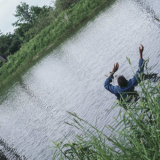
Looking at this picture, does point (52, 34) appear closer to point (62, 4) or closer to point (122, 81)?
point (62, 4)

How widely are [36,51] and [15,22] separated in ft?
120

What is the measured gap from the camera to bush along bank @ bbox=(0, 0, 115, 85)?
40750 mm

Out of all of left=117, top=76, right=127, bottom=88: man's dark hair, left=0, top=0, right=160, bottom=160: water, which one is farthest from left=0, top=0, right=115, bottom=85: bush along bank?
left=117, top=76, right=127, bottom=88: man's dark hair

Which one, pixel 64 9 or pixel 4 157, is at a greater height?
pixel 64 9

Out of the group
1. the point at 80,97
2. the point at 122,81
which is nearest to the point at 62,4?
the point at 80,97

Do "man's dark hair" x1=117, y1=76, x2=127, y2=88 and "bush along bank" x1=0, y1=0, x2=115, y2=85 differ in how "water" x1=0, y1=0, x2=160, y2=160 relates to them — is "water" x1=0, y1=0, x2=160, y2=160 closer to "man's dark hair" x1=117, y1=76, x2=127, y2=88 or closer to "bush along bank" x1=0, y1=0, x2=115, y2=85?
"man's dark hair" x1=117, y1=76, x2=127, y2=88

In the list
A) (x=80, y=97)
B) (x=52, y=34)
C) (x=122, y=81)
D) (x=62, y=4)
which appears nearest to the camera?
(x=122, y=81)

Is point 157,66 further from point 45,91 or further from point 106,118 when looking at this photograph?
point 45,91

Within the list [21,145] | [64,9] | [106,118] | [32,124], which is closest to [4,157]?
[21,145]

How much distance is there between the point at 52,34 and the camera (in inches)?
1732

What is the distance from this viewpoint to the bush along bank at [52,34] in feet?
134

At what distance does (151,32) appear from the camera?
48.4 ft

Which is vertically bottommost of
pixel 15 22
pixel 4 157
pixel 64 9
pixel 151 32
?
pixel 151 32

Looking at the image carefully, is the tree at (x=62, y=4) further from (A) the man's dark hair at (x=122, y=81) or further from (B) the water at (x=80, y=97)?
(A) the man's dark hair at (x=122, y=81)
